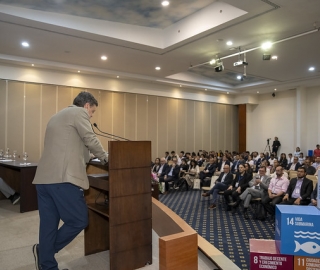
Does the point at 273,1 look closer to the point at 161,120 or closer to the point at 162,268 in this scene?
the point at 162,268

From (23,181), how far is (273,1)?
17.6ft

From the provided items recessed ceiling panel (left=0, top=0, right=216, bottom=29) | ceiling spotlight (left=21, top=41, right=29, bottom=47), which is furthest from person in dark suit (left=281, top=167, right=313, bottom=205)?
ceiling spotlight (left=21, top=41, right=29, bottom=47)

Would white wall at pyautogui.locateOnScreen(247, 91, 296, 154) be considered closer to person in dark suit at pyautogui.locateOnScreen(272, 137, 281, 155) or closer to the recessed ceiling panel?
person in dark suit at pyautogui.locateOnScreen(272, 137, 281, 155)

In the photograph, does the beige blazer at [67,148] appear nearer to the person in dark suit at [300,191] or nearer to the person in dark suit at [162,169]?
the person in dark suit at [300,191]

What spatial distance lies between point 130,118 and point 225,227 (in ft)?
25.7

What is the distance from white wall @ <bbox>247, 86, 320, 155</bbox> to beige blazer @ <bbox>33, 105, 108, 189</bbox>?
1340 centimetres

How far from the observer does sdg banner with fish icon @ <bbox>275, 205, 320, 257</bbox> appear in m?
2.05

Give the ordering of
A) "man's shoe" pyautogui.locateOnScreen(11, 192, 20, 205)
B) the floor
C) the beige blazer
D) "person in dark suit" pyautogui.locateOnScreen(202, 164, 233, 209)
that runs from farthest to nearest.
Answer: "person in dark suit" pyautogui.locateOnScreen(202, 164, 233, 209) < "man's shoe" pyautogui.locateOnScreen(11, 192, 20, 205) < the floor < the beige blazer

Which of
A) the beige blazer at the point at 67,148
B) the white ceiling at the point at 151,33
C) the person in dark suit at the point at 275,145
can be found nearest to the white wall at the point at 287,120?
the person in dark suit at the point at 275,145

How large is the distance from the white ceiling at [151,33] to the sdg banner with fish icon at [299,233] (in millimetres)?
4136

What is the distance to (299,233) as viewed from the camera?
207cm

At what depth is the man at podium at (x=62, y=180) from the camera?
221cm

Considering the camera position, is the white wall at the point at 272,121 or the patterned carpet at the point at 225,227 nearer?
the patterned carpet at the point at 225,227

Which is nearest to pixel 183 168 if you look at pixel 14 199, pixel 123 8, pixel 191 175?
pixel 191 175
